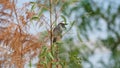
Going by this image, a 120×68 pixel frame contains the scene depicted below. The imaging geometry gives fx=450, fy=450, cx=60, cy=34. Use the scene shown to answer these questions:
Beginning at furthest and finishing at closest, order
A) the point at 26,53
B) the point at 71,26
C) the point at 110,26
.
Result: the point at 110,26 < the point at 26,53 < the point at 71,26

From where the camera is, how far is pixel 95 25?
Answer: 24.4ft

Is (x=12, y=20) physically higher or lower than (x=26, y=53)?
higher

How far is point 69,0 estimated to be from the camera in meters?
4.74

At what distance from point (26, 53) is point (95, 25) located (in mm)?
2230

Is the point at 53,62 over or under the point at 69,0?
under

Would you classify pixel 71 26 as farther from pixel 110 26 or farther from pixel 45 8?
pixel 110 26

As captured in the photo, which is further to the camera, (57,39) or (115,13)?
(115,13)

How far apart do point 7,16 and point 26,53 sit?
58 centimetres

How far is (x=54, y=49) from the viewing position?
4.57 m

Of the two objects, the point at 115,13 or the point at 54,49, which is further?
the point at 115,13

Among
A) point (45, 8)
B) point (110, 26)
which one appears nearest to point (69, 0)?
point (45, 8)

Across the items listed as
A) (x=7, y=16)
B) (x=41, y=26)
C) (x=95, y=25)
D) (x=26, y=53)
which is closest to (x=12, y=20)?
(x=7, y=16)

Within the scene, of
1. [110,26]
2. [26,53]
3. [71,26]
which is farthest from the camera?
[110,26]

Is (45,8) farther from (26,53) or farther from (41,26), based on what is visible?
(26,53)
